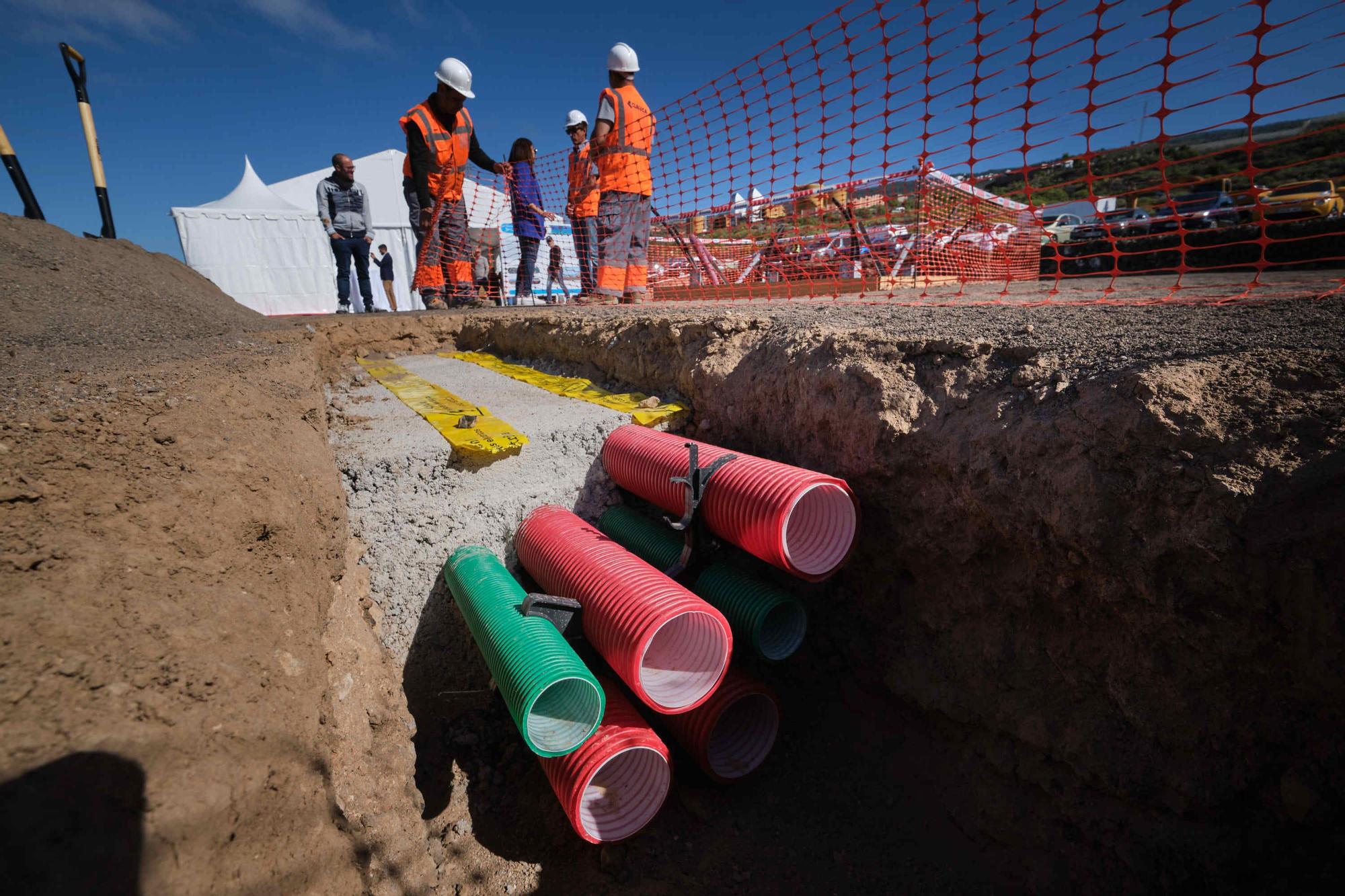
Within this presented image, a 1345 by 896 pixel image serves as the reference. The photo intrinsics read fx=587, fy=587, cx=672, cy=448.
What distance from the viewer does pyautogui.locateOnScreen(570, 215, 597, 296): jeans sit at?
777cm

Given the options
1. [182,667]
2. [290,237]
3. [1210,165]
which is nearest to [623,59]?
[182,667]

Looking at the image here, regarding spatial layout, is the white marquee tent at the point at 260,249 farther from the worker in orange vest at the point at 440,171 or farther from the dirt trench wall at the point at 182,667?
the dirt trench wall at the point at 182,667

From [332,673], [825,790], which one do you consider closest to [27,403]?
[332,673]

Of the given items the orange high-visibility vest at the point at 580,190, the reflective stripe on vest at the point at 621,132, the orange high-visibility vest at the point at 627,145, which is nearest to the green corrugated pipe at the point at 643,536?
the orange high-visibility vest at the point at 627,145

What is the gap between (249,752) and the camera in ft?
4.52

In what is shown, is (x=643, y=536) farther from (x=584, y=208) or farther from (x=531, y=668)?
(x=584, y=208)

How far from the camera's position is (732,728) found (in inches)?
118

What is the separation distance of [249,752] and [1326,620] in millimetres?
2787

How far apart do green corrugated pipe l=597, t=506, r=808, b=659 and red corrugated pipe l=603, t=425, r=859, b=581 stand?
239 mm

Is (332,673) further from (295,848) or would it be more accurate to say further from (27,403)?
(27,403)

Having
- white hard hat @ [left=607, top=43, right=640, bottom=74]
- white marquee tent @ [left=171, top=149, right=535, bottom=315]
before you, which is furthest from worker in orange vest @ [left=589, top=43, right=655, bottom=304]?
white marquee tent @ [left=171, top=149, right=535, bottom=315]

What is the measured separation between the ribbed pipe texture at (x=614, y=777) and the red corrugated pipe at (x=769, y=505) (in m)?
0.95

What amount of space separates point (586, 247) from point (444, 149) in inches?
83.6

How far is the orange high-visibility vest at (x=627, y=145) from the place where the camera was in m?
6.45
